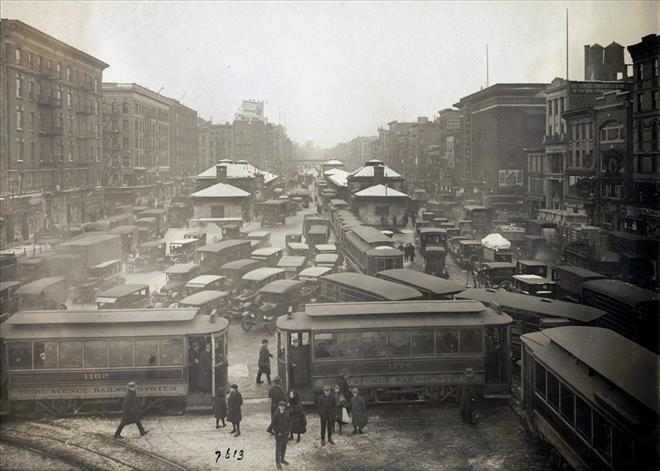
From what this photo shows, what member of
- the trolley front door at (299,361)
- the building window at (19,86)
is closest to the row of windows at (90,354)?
the trolley front door at (299,361)

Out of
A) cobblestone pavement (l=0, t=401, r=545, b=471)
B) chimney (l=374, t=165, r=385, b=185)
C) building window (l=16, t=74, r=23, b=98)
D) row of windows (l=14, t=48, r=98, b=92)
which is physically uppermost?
row of windows (l=14, t=48, r=98, b=92)

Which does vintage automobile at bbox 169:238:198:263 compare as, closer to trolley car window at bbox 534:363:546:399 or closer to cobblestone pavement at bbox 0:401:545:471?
cobblestone pavement at bbox 0:401:545:471

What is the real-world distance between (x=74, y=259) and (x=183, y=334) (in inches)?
683

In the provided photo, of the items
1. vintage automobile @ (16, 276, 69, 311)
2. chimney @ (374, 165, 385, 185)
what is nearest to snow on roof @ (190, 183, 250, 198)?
chimney @ (374, 165, 385, 185)

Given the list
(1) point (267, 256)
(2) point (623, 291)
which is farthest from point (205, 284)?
(2) point (623, 291)

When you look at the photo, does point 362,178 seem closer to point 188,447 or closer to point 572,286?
point 572,286

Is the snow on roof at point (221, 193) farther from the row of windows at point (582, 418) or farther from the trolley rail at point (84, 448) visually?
the row of windows at point (582, 418)

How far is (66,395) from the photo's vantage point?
1576 cm

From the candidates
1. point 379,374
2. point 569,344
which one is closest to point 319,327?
point 379,374

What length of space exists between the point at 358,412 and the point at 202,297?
12.3 m

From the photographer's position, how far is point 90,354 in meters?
15.8

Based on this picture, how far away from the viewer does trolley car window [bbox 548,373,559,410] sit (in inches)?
494

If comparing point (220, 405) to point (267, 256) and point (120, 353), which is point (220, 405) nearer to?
point (120, 353)

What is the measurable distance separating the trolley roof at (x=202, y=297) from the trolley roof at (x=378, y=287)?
14.8ft
